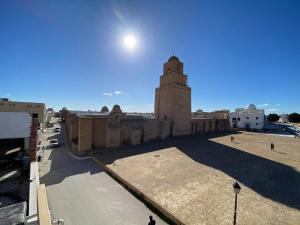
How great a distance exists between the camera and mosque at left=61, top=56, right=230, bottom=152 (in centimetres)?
1788

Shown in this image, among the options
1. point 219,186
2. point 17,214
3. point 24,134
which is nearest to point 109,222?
point 17,214

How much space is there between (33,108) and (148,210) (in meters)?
37.2

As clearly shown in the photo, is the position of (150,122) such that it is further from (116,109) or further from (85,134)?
(85,134)

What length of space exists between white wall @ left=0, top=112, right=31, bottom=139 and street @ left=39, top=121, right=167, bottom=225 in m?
8.34

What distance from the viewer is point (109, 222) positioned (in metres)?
7.14

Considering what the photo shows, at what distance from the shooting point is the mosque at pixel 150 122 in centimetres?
1788

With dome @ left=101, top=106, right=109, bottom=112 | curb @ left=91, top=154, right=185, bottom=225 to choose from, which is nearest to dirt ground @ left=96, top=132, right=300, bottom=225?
curb @ left=91, top=154, right=185, bottom=225

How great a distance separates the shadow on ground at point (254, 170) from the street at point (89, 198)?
297cm

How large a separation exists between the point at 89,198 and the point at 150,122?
14232 mm

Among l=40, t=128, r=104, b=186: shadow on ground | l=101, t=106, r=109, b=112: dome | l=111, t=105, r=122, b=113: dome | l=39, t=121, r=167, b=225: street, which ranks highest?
l=101, t=106, r=109, b=112: dome

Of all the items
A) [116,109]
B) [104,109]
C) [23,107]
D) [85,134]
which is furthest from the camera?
[104,109]

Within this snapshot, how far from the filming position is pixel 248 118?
48.4 meters

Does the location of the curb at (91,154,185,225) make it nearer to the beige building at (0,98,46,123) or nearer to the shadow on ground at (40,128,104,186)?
the shadow on ground at (40,128,104,186)

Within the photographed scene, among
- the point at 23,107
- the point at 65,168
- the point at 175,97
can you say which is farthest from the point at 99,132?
the point at 23,107
